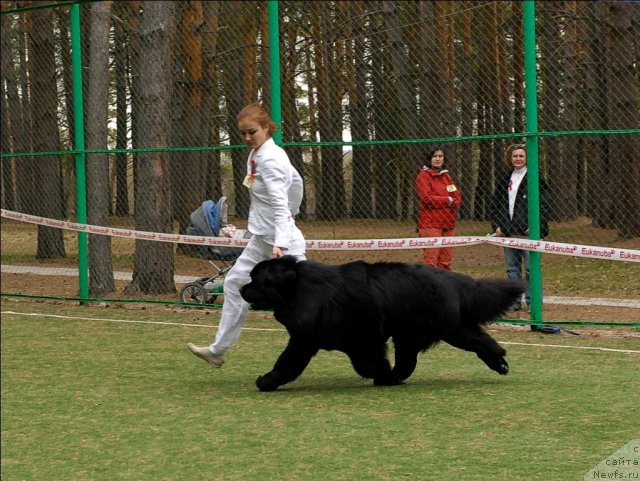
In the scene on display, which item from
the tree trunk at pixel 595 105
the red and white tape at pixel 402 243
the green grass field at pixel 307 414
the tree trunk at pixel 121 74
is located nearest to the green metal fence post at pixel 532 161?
the red and white tape at pixel 402 243

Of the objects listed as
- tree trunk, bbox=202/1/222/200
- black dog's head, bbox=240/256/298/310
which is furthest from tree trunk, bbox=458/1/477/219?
black dog's head, bbox=240/256/298/310

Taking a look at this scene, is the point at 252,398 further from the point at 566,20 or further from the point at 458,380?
the point at 566,20

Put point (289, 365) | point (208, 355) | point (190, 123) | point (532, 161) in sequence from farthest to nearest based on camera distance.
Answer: point (190, 123) → point (532, 161) → point (208, 355) → point (289, 365)

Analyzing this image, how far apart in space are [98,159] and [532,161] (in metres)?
5.18

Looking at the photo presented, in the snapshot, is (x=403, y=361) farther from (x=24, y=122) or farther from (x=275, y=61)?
(x=24, y=122)

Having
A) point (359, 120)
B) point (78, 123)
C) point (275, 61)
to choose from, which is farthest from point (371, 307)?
point (359, 120)

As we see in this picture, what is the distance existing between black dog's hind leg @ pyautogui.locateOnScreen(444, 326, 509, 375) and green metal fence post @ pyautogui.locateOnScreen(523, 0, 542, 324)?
3.00 m

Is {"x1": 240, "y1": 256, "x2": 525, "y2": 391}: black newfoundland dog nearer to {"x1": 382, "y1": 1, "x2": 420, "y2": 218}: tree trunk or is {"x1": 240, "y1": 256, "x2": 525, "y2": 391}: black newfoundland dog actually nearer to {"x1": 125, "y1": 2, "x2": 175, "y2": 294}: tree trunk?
{"x1": 125, "y1": 2, "x2": 175, "y2": 294}: tree trunk

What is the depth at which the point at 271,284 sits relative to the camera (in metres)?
7.09

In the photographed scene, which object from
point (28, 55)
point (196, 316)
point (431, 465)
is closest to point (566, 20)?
point (28, 55)

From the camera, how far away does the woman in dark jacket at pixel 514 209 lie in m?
11.3

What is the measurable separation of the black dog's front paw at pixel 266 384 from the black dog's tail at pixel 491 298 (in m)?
1.30

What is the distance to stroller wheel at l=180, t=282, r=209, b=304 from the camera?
12547 millimetres

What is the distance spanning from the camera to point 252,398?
7.21 m
